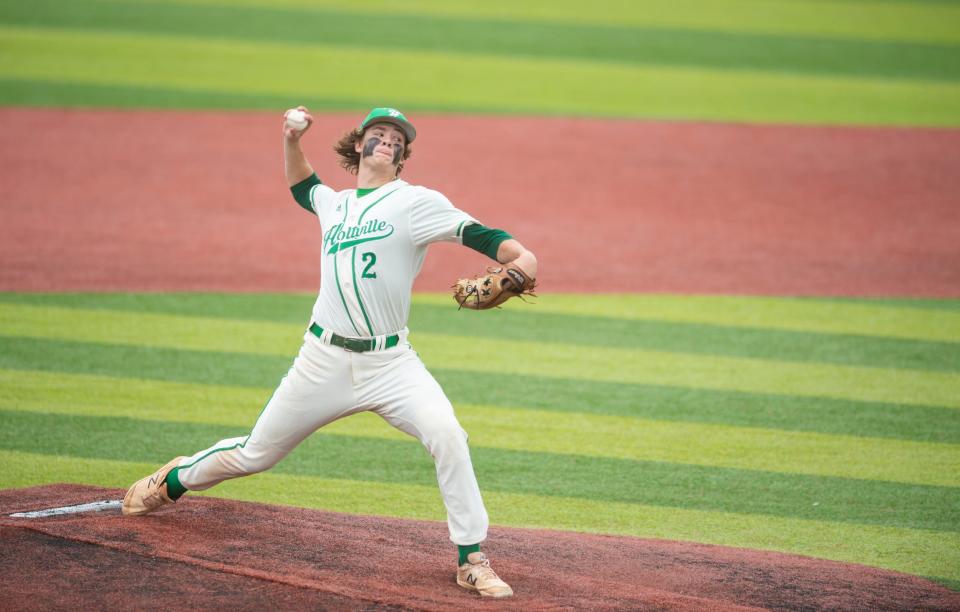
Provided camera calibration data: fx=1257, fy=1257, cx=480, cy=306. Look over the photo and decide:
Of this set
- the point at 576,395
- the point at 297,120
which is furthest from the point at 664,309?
the point at 297,120

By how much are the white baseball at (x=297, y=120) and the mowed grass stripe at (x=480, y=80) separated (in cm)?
1362

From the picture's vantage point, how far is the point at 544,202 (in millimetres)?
14484

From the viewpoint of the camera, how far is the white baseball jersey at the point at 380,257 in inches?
211

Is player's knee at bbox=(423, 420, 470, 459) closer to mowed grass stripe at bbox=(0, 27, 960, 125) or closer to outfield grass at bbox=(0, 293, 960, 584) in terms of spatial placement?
outfield grass at bbox=(0, 293, 960, 584)

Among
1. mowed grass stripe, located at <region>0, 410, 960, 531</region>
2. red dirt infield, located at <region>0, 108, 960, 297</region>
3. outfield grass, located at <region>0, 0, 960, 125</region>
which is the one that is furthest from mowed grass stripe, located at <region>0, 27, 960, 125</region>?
mowed grass stripe, located at <region>0, 410, 960, 531</region>

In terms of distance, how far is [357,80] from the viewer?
20391 mm

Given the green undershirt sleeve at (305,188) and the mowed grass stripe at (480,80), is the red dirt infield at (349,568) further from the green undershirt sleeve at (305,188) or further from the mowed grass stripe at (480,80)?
the mowed grass stripe at (480,80)

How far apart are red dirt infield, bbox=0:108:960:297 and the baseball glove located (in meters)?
6.14

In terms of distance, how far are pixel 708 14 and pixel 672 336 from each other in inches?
654

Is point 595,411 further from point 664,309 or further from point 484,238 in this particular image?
point 484,238

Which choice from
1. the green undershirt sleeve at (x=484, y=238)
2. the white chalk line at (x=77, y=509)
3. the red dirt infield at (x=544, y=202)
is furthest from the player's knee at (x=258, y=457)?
the red dirt infield at (x=544, y=202)

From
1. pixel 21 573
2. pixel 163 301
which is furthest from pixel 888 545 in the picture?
pixel 163 301

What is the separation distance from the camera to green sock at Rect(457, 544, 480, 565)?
525cm

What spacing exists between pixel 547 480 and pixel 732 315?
157 inches
